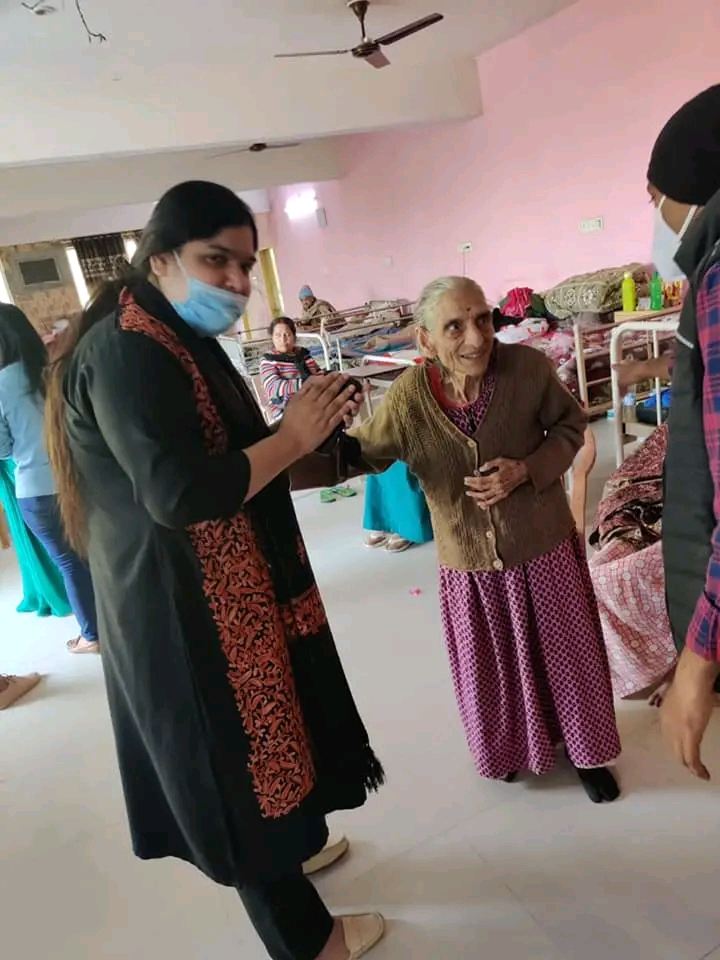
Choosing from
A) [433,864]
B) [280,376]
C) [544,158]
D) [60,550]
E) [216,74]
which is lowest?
[433,864]

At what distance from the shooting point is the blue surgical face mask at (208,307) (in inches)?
40.9

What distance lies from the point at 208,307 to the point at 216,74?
511cm

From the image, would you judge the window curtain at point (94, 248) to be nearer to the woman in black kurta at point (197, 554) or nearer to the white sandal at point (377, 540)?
the white sandal at point (377, 540)

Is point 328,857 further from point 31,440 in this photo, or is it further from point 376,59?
point 376,59

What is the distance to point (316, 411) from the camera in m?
1.09

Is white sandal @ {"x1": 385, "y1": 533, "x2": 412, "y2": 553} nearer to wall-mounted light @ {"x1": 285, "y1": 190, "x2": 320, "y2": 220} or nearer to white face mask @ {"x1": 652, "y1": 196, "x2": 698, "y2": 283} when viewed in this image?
white face mask @ {"x1": 652, "y1": 196, "x2": 698, "y2": 283}

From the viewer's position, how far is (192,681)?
107cm

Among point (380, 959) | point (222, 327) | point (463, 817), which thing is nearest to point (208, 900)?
point (380, 959)

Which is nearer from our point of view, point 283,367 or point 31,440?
point 31,440

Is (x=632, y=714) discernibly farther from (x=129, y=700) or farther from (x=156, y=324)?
(x=156, y=324)

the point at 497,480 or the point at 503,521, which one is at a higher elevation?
the point at 497,480

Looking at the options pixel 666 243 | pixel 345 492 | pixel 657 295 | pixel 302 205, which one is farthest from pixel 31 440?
pixel 302 205

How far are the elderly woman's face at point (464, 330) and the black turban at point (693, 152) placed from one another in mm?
546

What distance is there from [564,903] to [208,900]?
82 cm
